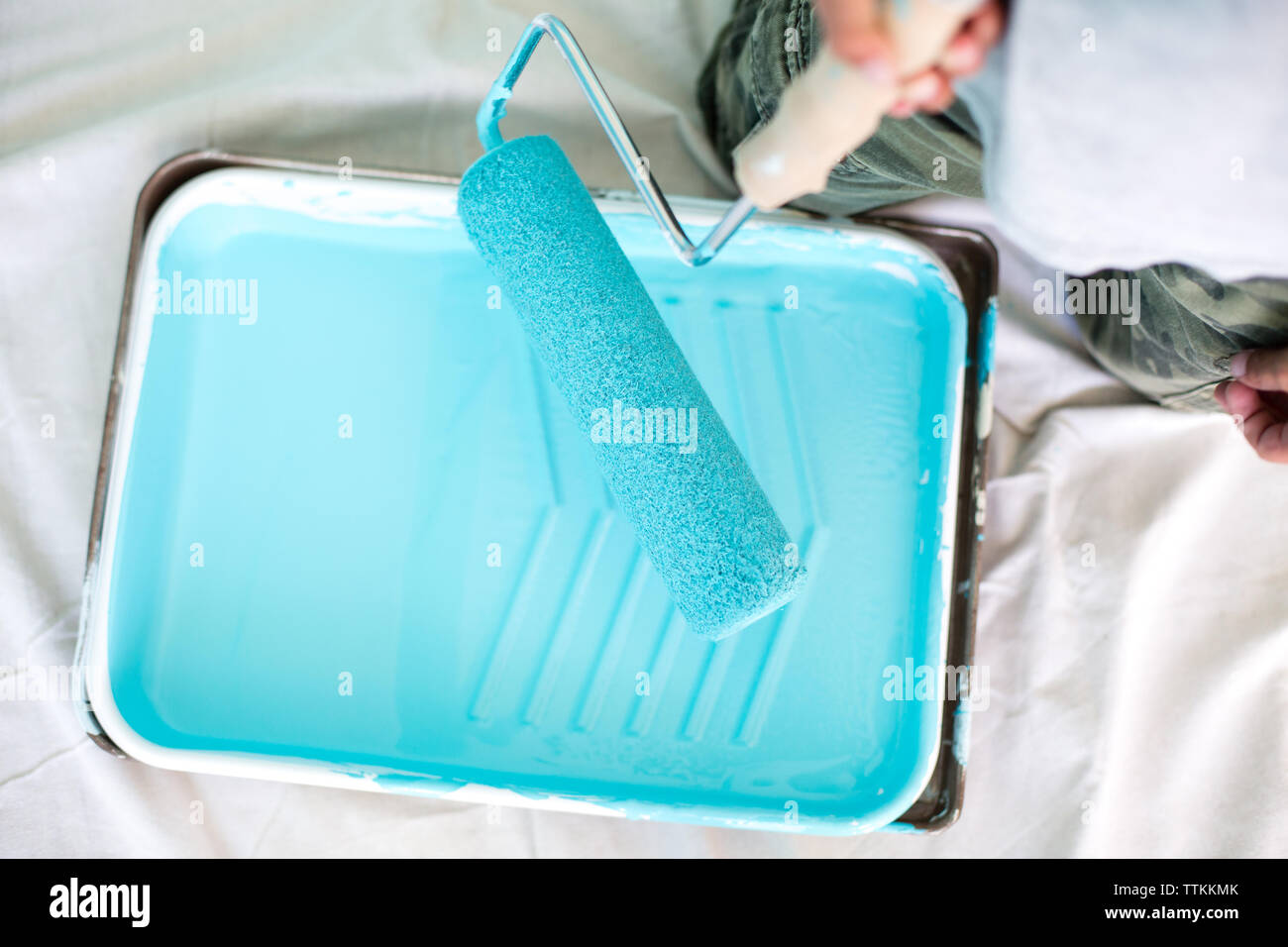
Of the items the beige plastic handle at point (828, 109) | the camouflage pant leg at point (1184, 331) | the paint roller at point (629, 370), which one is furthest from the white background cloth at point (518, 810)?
the beige plastic handle at point (828, 109)

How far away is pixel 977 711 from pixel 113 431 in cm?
72

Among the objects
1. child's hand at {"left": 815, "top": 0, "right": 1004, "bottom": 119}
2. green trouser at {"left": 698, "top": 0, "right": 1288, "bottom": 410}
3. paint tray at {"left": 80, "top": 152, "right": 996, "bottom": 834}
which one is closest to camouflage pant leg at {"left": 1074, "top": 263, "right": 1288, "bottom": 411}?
green trouser at {"left": 698, "top": 0, "right": 1288, "bottom": 410}

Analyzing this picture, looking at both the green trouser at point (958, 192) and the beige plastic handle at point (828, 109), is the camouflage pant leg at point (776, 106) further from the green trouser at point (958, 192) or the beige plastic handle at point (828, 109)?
the beige plastic handle at point (828, 109)

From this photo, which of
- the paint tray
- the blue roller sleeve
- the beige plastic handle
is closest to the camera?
the beige plastic handle

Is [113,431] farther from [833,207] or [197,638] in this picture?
[833,207]

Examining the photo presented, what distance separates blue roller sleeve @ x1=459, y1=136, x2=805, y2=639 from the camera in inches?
19.7

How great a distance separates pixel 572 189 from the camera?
550 mm

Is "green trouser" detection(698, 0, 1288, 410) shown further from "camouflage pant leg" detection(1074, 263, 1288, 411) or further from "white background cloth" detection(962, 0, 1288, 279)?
"white background cloth" detection(962, 0, 1288, 279)

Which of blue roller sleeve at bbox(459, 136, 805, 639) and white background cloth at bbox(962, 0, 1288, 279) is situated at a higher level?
white background cloth at bbox(962, 0, 1288, 279)

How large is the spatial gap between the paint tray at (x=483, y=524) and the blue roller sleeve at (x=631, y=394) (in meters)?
0.13

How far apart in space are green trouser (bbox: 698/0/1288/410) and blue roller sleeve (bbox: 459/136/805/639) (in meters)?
0.17

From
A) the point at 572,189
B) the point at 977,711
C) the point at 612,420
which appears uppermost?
the point at 572,189

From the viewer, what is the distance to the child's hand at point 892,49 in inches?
12.0
